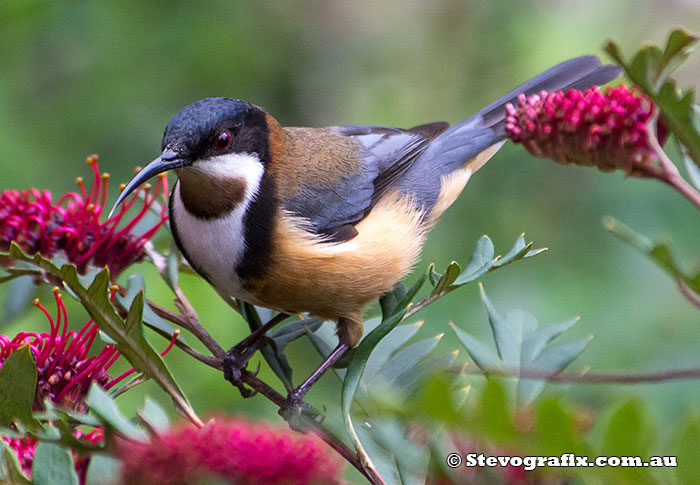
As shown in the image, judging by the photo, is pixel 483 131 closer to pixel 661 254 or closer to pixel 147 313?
pixel 147 313

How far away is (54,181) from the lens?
4.57 meters

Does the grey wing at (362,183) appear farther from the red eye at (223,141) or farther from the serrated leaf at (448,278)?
the serrated leaf at (448,278)

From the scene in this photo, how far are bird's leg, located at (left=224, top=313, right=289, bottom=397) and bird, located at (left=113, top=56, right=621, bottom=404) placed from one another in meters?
0.02

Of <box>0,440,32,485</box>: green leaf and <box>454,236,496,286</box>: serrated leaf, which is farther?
<box>454,236,496,286</box>: serrated leaf

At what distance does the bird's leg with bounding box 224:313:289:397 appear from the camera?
7.75 ft

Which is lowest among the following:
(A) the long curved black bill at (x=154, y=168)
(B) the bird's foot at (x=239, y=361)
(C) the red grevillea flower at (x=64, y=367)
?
(B) the bird's foot at (x=239, y=361)

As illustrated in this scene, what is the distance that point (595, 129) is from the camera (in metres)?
1.59

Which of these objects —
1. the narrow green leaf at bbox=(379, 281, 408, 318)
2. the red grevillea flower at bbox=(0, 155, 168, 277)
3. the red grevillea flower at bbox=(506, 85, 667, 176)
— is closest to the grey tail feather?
the narrow green leaf at bbox=(379, 281, 408, 318)

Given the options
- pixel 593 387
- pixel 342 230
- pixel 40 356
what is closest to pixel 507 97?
pixel 342 230

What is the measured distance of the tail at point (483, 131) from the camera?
3186mm

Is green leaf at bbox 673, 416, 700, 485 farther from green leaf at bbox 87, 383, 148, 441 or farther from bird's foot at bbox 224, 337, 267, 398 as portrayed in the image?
bird's foot at bbox 224, 337, 267, 398

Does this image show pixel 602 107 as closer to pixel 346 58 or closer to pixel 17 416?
pixel 17 416

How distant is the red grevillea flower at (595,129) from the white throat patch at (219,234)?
1.04m

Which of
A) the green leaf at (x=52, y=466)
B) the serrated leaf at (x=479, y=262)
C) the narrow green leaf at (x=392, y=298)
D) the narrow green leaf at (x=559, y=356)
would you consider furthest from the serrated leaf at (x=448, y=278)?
the green leaf at (x=52, y=466)
